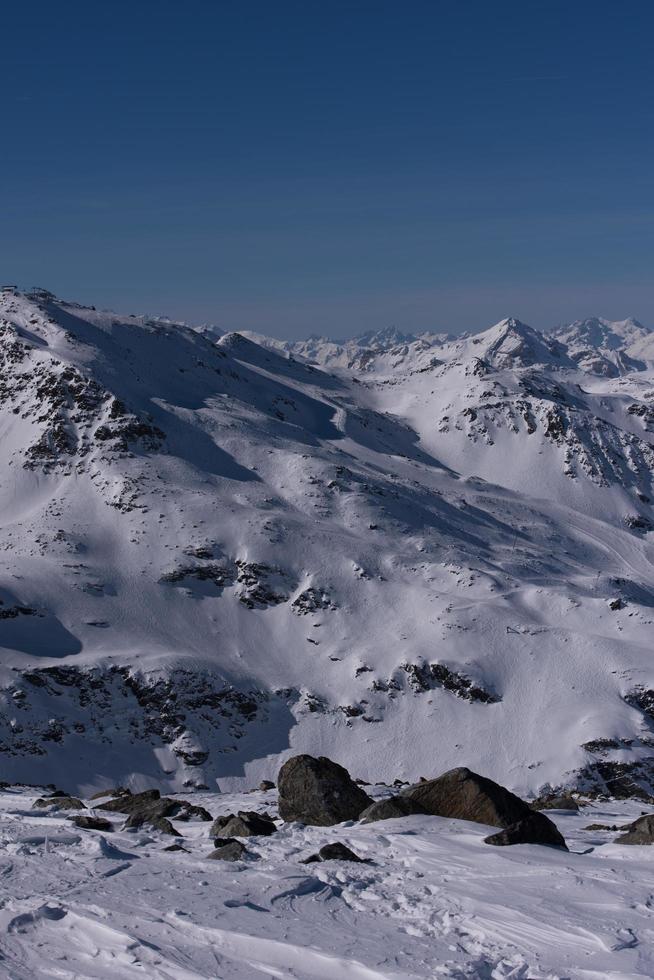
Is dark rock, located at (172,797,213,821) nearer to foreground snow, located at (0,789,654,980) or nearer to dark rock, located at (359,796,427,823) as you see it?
foreground snow, located at (0,789,654,980)

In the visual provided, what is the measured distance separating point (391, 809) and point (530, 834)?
4277 mm

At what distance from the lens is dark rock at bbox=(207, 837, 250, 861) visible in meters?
19.7

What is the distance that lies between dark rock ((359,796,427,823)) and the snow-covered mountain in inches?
1920

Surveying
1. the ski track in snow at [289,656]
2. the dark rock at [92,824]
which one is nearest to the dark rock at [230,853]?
the ski track in snow at [289,656]

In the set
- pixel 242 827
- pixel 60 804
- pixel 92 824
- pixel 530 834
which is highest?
pixel 530 834

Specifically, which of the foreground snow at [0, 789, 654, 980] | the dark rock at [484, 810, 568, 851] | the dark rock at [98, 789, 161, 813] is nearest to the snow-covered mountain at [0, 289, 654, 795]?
the dark rock at [98, 789, 161, 813]

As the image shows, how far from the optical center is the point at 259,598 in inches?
3681

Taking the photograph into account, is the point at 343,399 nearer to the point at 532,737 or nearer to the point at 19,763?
the point at 532,737

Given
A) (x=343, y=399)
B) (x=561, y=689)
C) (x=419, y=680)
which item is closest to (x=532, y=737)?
(x=561, y=689)

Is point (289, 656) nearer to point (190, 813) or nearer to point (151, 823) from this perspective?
point (190, 813)

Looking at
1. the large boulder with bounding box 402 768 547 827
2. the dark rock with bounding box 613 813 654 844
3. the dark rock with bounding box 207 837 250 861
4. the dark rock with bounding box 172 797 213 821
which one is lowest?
the dark rock with bounding box 172 797 213 821

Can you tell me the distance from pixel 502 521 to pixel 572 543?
1185 centimetres

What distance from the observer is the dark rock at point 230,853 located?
1970 cm

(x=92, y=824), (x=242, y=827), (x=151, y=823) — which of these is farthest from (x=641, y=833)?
(x=92, y=824)
